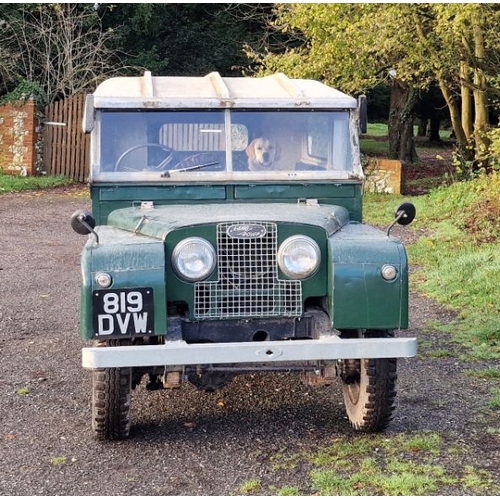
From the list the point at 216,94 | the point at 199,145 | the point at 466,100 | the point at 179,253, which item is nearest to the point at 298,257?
the point at 179,253

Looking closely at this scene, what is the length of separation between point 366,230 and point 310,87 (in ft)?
5.00

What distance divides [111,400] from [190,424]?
2.49 ft

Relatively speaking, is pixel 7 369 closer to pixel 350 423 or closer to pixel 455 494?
pixel 350 423

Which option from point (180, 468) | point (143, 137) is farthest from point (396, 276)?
point (143, 137)

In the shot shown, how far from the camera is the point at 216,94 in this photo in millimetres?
6391

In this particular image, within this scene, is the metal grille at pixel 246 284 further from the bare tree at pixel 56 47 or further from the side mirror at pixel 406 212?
the bare tree at pixel 56 47

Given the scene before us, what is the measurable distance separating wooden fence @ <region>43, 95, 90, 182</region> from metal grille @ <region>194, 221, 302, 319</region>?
16749mm

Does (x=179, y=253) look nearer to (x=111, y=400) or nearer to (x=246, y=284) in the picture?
(x=246, y=284)

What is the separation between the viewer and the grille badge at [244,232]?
5176 millimetres

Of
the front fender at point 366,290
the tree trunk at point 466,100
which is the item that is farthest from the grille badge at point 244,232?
the tree trunk at point 466,100

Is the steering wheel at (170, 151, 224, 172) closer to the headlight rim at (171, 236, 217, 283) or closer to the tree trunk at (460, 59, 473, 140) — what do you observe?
the headlight rim at (171, 236, 217, 283)

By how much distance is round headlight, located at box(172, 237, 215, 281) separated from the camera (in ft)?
16.8

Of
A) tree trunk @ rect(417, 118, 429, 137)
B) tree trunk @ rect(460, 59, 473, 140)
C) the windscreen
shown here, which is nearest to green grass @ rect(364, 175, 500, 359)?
tree trunk @ rect(460, 59, 473, 140)

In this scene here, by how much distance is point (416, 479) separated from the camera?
15.2 ft
